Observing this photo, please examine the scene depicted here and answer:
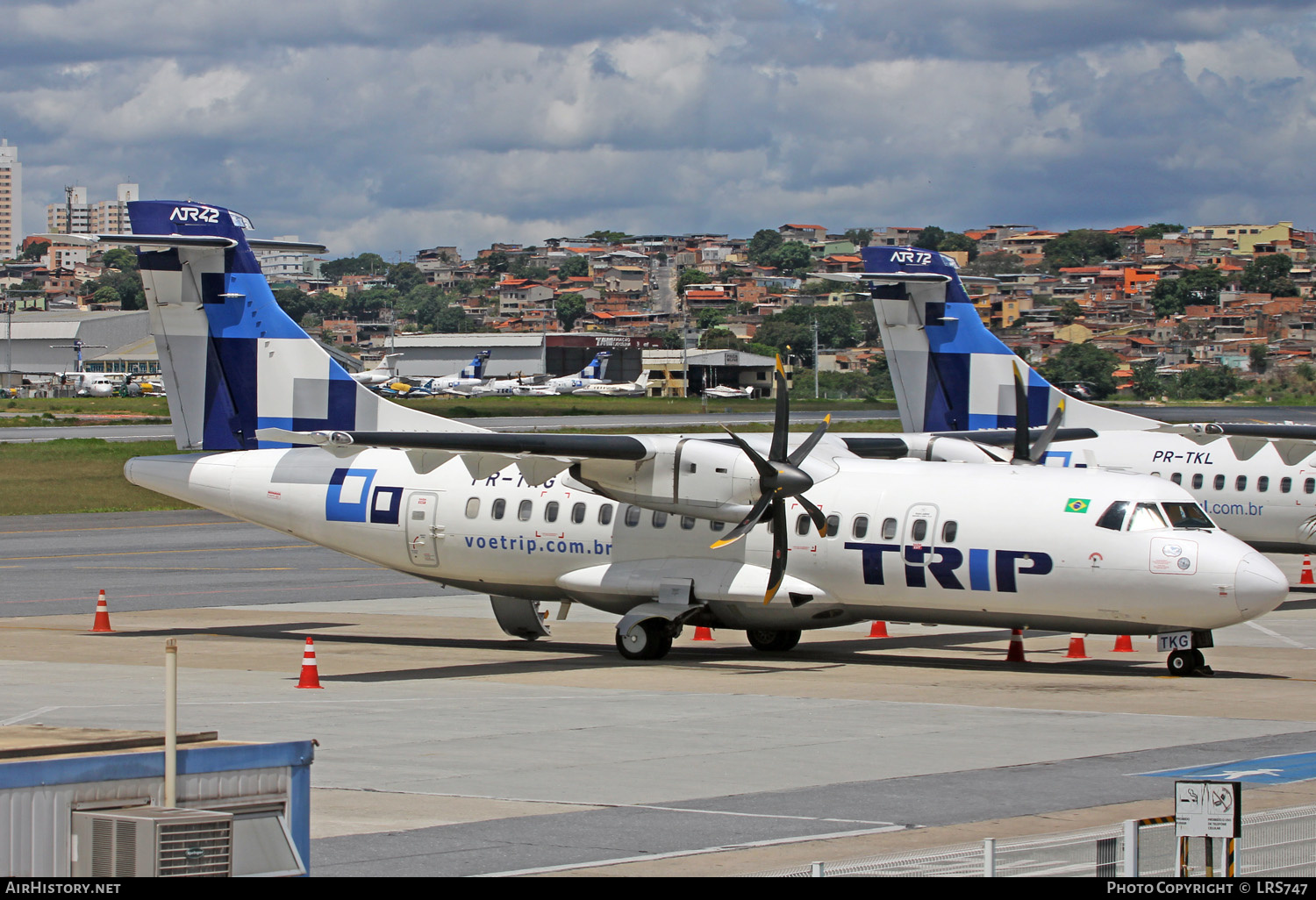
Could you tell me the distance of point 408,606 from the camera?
30.1m

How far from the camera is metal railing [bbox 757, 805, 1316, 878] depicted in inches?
299

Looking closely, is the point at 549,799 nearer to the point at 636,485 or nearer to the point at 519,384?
the point at 636,485

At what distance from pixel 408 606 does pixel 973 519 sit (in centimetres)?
1354

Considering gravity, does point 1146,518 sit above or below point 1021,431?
below

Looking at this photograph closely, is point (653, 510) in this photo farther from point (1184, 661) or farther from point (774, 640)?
point (1184, 661)

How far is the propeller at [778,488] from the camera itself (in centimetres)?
2067

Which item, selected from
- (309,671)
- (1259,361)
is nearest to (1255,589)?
(309,671)

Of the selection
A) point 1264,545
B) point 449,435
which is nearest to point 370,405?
point 449,435

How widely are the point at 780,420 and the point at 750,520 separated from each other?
169 cm

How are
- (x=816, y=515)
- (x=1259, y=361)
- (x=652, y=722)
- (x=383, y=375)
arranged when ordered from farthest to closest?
1. (x=1259, y=361)
2. (x=383, y=375)
3. (x=816, y=515)
4. (x=652, y=722)

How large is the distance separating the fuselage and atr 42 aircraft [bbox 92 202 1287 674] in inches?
1.2

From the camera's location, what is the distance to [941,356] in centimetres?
3297

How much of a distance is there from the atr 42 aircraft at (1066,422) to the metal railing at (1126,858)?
2125 cm

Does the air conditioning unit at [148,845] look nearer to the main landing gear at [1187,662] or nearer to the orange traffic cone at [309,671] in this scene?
the orange traffic cone at [309,671]
